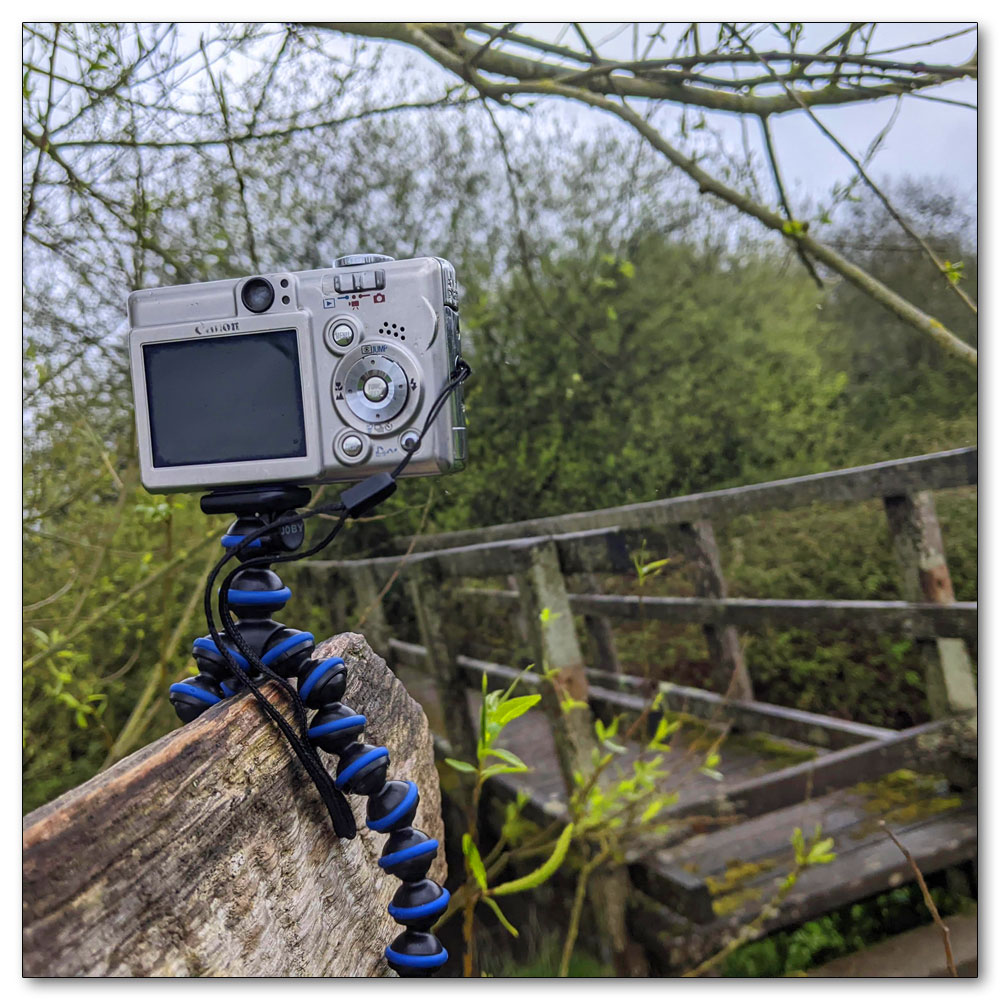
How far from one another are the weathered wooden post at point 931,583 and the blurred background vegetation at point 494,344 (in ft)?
0.24

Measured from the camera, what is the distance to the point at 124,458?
1.42 metres

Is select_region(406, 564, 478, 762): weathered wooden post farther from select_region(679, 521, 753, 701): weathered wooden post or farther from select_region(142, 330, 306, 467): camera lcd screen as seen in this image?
select_region(142, 330, 306, 467): camera lcd screen

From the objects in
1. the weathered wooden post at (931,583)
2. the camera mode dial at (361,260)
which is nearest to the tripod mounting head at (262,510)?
the camera mode dial at (361,260)

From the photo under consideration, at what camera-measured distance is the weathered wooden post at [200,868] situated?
14.6 inches

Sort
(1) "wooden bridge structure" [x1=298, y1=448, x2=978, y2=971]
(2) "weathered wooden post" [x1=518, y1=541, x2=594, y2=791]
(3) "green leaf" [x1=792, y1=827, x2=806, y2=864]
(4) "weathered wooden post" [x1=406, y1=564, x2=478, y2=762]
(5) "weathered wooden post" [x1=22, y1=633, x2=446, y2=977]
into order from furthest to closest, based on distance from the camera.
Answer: (4) "weathered wooden post" [x1=406, y1=564, x2=478, y2=762], (2) "weathered wooden post" [x1=518, y1=541, x2=594, y2=791], (1) "wooden bridge structure" [x1=298, y1=448, x2=978, y2=971], (3) "green leaf" [x1=792, y1=827, x2=806, y2=864], (5) "weathered wooden post" [x1=22, y1=633, x2=446, y2=977]

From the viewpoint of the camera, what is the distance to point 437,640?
5.08 feet

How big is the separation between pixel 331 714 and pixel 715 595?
118cm

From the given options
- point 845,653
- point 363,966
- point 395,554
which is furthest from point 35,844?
point 845,653

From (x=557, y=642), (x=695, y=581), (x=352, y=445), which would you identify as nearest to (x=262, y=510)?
(x=352, y=445)

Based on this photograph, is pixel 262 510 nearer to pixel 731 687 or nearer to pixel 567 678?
pixel 567 678

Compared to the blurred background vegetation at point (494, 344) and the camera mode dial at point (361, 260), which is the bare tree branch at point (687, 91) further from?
the camera mode dial at point (361, 260)

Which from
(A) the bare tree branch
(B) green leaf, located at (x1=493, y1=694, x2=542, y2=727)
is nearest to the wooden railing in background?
(A) the bare tree branch

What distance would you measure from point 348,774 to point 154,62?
3.85 ft

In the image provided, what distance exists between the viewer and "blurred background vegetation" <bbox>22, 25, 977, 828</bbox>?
1331 mm
